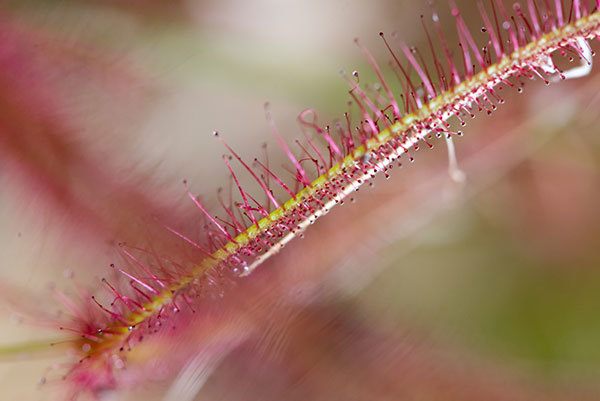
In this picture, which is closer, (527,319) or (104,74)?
(527,319)

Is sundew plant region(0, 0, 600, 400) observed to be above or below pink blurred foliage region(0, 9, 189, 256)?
below

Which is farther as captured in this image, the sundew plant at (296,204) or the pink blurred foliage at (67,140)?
the pink blurred foliage at (67,140)

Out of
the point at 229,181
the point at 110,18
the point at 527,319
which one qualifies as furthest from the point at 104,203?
the point at 527,319

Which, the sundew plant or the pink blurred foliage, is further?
the pink blurred foliage

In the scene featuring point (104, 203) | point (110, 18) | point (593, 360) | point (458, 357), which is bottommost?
point (593, 360)

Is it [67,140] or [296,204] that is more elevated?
[67,140]

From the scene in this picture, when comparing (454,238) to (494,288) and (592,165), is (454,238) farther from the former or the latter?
(592,165)

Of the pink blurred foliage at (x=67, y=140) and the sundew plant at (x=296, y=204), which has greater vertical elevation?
the pink blurred foliage at (x=67, y=140)

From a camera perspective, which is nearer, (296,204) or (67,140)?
(296,204)
